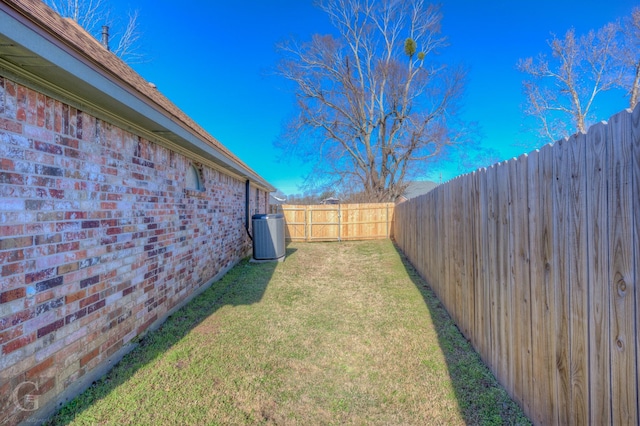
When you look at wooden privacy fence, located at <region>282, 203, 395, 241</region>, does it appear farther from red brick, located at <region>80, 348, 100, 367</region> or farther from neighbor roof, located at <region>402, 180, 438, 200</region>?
neighbor roof, located at <region>402, 180, 438, 200</region>

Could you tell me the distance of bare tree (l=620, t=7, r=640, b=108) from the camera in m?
11.8

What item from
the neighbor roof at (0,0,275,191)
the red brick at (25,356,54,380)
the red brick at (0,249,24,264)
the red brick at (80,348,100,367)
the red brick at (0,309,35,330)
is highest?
the neighbor roof at (0,0,275,191)

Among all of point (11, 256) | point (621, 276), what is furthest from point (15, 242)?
point (621, 276)

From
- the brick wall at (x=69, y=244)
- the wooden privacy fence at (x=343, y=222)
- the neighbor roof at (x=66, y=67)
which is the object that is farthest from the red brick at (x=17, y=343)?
the wooden privacy fence at (x=343, y=222)

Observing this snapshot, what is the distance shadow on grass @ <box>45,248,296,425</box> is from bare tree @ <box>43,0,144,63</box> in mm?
7343

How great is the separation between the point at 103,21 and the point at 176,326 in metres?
10.4

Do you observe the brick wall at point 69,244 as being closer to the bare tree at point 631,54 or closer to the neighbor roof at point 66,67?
the neighbor roof at point 66,67

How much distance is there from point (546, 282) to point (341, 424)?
5.60 feet

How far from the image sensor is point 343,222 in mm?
14039

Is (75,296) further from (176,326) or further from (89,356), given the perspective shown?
(176,326)

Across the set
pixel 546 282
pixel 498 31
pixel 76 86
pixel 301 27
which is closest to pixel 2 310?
pixel 76 86

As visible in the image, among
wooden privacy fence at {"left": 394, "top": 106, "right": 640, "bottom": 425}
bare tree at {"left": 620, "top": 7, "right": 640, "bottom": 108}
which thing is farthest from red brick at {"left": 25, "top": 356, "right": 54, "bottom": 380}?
bare tree at {"left": 620, "top": 7, "right": 640, "bottom": 108}

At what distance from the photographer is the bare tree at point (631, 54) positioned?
1179cm

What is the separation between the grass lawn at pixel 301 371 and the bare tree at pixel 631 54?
49.3 feet
